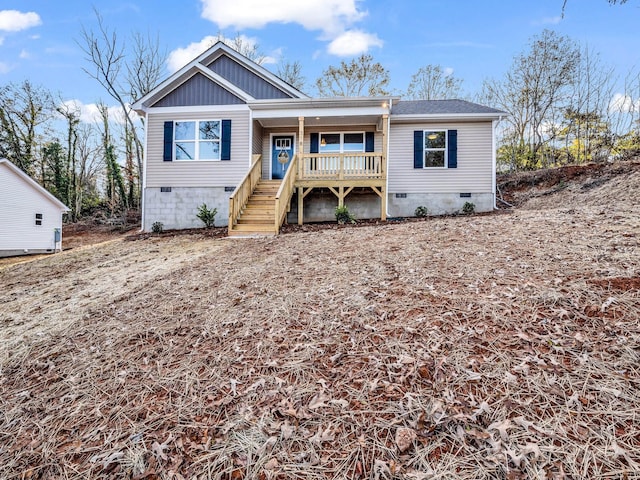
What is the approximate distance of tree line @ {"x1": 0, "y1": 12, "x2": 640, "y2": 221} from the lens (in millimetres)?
17281

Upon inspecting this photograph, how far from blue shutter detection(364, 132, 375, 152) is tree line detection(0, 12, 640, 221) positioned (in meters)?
11.2

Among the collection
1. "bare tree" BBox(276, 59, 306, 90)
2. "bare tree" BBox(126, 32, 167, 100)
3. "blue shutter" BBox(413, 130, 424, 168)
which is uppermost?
"bare tree" BBox(276, 59, 306, 90)

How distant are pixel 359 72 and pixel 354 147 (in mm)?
12114

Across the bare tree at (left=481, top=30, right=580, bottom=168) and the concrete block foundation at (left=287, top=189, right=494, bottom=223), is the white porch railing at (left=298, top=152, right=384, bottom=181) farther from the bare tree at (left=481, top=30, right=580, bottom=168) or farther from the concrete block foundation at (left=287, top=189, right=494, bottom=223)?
the bare tree at (left=481, top=30, right=580, bottom=168)

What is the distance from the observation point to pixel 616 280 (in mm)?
2965

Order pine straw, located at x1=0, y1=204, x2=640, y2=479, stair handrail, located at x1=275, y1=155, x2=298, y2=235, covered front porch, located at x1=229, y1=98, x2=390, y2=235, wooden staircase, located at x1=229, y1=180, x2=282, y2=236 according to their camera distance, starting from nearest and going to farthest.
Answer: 1. pine straw, located at x1=0, y1=204, x2=640, y2=479
2. stair handrail, located at x1=275, y1=155, x2=298, y2=235
3. wooden staircase, located at x1=229, y1=180, x2=282, y2=236
4. covered front porch, located at x1=229, y1=98, x2=390, y2=235

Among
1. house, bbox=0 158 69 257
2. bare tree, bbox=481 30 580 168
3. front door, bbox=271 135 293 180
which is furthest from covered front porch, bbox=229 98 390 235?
bare tree, bbox=481 30 580 168

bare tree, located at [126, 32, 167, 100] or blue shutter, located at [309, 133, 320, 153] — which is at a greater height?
bare tree, located at [126, 32, 167, 100]

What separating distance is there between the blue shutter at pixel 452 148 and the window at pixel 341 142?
2.93 m

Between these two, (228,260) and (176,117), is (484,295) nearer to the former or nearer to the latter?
(228,260)

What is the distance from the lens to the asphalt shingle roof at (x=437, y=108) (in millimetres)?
11078

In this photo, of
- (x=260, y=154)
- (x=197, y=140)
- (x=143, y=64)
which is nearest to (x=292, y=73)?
(x=143, y=64)

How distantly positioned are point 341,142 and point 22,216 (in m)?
15.3

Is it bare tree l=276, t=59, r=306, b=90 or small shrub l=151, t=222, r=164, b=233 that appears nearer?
small shrub l=151, t=222, r=164, b=233
